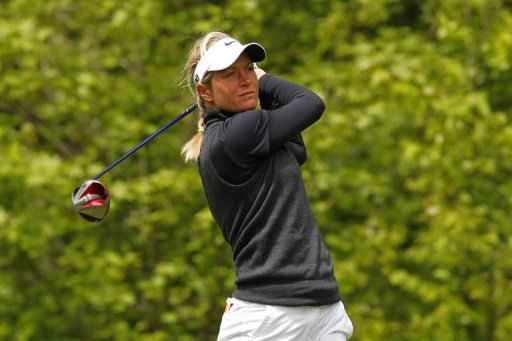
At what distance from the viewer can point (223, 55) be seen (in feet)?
11.9

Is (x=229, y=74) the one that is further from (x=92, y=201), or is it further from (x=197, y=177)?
(x=197, y=177)

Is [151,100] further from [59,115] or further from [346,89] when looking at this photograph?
[346,89]

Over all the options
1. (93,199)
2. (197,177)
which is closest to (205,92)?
(93,199)

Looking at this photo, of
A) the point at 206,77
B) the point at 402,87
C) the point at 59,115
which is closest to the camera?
the point at 206,77

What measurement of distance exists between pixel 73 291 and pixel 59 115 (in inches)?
53.7

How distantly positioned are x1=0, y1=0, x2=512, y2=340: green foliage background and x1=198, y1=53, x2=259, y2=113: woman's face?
13.9 ft

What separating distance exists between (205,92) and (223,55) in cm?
16

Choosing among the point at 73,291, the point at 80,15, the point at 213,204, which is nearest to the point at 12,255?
the point at 73,291

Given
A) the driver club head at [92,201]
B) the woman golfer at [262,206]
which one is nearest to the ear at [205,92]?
the woman golfer at [262,206]

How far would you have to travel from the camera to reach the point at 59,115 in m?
8.66

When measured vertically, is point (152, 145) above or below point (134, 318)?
above

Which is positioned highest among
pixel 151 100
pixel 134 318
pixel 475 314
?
pixel 151 100

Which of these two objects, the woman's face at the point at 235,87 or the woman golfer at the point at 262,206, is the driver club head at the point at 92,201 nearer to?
the woman golfer at the point at 262,206

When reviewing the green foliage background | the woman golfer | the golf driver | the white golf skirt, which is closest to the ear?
the woman golfer
